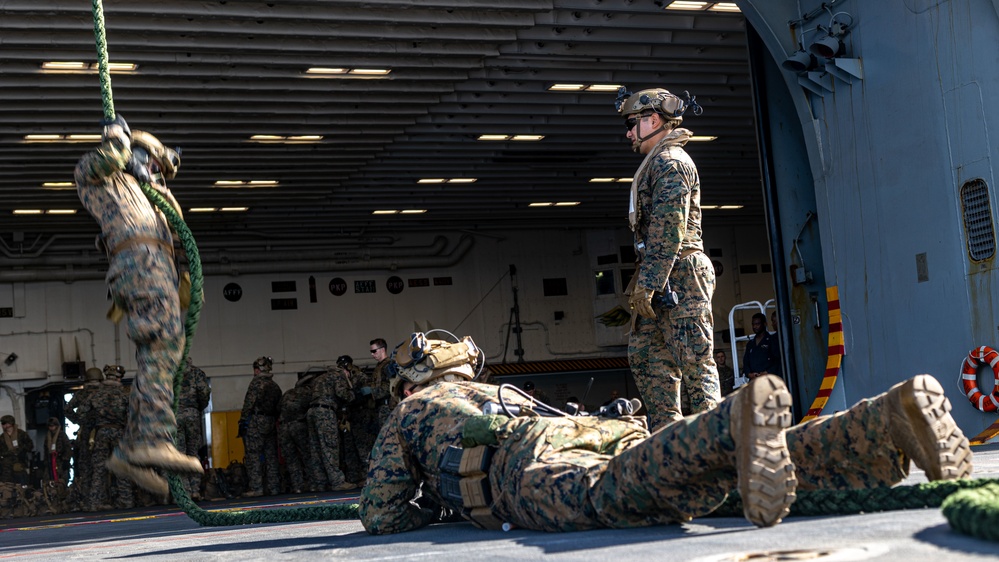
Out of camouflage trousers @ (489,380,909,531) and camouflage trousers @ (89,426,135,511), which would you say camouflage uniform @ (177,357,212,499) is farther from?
camouflage trousers @ (489,380,909,531)

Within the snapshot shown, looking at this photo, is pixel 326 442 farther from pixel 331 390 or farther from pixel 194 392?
pixel 194 392

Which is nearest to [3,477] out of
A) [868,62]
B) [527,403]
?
[868,62]

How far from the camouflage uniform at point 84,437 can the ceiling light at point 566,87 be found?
7618 millimetres

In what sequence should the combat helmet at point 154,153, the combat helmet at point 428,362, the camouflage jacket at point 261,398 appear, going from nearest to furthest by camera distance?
the combat helmet at point 154,153 < the combat helmet at point 428,362 < the camouflage jacket at point 261,398

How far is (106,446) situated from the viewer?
15531 mm

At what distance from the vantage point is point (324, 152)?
17.0 metres

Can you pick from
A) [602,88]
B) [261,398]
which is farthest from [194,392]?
[602,88]

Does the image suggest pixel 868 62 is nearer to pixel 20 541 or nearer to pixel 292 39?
pixel 292 39

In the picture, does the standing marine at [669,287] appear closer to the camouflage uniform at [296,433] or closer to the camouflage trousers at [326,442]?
the camouflage trousers at [326,442]

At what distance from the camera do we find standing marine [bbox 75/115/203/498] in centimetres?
417

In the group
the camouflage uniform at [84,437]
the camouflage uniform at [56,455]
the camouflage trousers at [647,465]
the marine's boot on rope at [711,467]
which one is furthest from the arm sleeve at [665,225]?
the camouflage uniform at [56,455]

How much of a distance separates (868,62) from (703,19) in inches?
152

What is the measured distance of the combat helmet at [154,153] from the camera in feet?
14.8

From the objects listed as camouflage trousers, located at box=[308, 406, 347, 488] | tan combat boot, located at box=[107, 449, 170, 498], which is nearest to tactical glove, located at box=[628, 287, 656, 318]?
tan combat boot, located at box=[107, 449, 170, 498]
